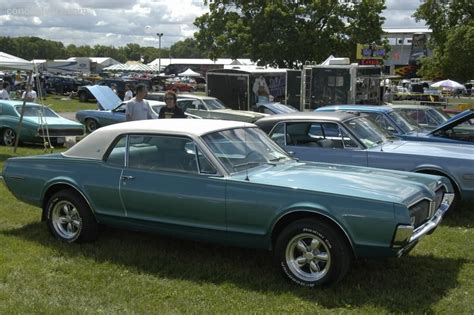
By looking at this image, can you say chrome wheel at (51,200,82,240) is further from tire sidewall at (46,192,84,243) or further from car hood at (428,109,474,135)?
car hood at (428,109,474,135)

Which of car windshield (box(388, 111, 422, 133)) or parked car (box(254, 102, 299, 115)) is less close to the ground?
car windshield (box(388, 111, 422, 133))

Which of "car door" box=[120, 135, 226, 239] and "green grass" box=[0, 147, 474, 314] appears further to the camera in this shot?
"car door" box=[120, 135, 226, 239]

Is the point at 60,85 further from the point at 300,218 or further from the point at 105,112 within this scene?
the point at 300,218

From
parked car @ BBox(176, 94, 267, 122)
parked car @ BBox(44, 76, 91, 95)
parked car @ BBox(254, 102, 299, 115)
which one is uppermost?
parked car @ BBox(176, 94, 267, 122)

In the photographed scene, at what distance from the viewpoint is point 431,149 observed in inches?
309

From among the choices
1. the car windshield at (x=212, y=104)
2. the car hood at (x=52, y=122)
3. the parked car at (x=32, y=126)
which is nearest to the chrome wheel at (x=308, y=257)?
the parked car at (x=32, y=126)

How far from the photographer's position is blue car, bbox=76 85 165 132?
1631 cm

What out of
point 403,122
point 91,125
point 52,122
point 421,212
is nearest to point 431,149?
point 403,122

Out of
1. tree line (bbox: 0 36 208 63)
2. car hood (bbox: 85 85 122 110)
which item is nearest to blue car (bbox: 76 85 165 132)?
car hood (bbox: 85 85 122 110)

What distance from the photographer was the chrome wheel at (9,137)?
1450 centimetres

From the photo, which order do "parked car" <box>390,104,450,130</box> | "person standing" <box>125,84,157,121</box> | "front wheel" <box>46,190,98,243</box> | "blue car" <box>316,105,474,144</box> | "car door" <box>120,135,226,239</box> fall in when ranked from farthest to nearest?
"parked car" <box>390,104,450,130</box> < "person standing" <box>125,84,157,121</box> < "blue car" <box>316,105,474,144</box> < "front wheel" <box>46,190,98,243</box> < "car door" <box>120,135,226,239</box>

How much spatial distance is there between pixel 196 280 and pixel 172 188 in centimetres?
86

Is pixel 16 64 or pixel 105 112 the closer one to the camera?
pixel 16 64

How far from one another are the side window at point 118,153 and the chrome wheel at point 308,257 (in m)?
1.97
